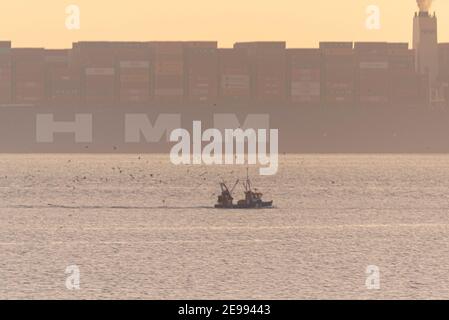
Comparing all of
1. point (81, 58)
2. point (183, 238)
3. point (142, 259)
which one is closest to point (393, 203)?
point (183, 238)

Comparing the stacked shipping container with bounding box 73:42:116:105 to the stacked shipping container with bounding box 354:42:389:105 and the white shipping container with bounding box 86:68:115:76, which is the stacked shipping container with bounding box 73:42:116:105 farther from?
the stacked shipping container with bounding box 354:42:389:105

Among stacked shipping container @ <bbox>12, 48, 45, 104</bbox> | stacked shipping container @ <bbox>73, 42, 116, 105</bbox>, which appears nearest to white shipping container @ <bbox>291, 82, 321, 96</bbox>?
stacked shipping container @ <bbox>73, 42, 116, 105</bbox>

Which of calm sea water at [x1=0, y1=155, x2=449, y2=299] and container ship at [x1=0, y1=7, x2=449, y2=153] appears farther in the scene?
container ship at [x1=0, y1=7, x2=449, y2=153]

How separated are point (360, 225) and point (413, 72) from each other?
448 ft

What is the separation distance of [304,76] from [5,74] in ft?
169

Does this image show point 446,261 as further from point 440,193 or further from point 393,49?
point 393,49

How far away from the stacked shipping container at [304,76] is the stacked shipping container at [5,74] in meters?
47.9

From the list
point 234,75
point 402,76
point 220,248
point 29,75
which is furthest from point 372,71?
point 220,248

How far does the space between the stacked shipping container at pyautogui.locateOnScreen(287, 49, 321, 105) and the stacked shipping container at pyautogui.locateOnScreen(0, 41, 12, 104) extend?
157 ft

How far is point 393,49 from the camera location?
7239 inches

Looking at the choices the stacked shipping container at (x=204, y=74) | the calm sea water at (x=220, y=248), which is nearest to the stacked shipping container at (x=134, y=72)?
the stacked shipping container at (x=204, y=74)

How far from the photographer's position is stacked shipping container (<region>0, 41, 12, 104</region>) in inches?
7222

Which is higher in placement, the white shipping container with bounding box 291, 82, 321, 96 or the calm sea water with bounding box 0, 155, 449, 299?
the white shipping container with bounding box 291, 82, 321, 96

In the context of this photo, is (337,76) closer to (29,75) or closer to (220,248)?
(29,75)
